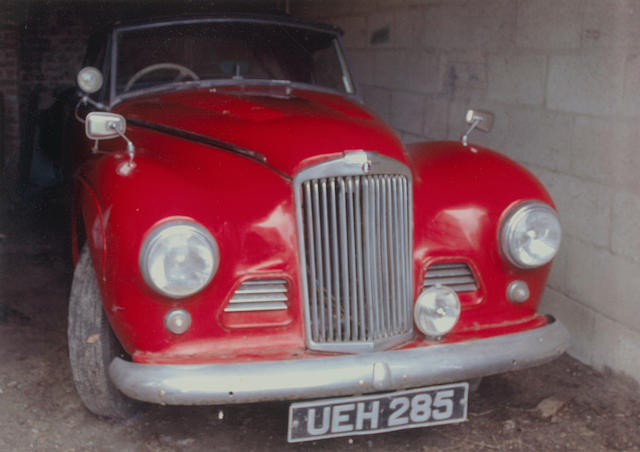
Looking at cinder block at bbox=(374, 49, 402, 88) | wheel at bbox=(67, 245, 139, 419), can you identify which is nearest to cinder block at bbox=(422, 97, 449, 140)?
cinder block at bbox=(374, 49, 402, 88)

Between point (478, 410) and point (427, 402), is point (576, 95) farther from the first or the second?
point (427, 402)

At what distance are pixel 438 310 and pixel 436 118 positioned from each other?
250cm

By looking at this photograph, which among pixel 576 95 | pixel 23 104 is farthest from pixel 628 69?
pixel 23 104

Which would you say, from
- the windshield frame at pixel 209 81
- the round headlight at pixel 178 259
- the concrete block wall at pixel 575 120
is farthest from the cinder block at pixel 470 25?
the round headlight at pixel 178 259

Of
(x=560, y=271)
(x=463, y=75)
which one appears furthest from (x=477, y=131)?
(x=560, y=271)

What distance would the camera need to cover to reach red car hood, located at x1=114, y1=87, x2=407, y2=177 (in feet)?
8.38

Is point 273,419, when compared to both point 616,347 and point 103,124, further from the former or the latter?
point 616,347

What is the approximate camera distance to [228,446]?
276 centimetres

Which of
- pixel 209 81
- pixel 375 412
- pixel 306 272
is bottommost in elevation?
pixel 375 412

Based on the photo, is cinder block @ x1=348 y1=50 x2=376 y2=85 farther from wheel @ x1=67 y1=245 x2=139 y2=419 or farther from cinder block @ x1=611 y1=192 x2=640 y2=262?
wheel @ x1=67 y1=245 x2=139 y2=419

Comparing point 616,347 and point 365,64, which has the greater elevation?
point 365,64

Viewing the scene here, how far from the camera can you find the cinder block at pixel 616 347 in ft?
10.4

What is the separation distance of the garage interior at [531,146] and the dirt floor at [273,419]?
0.04ft

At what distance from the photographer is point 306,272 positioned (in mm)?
2428
